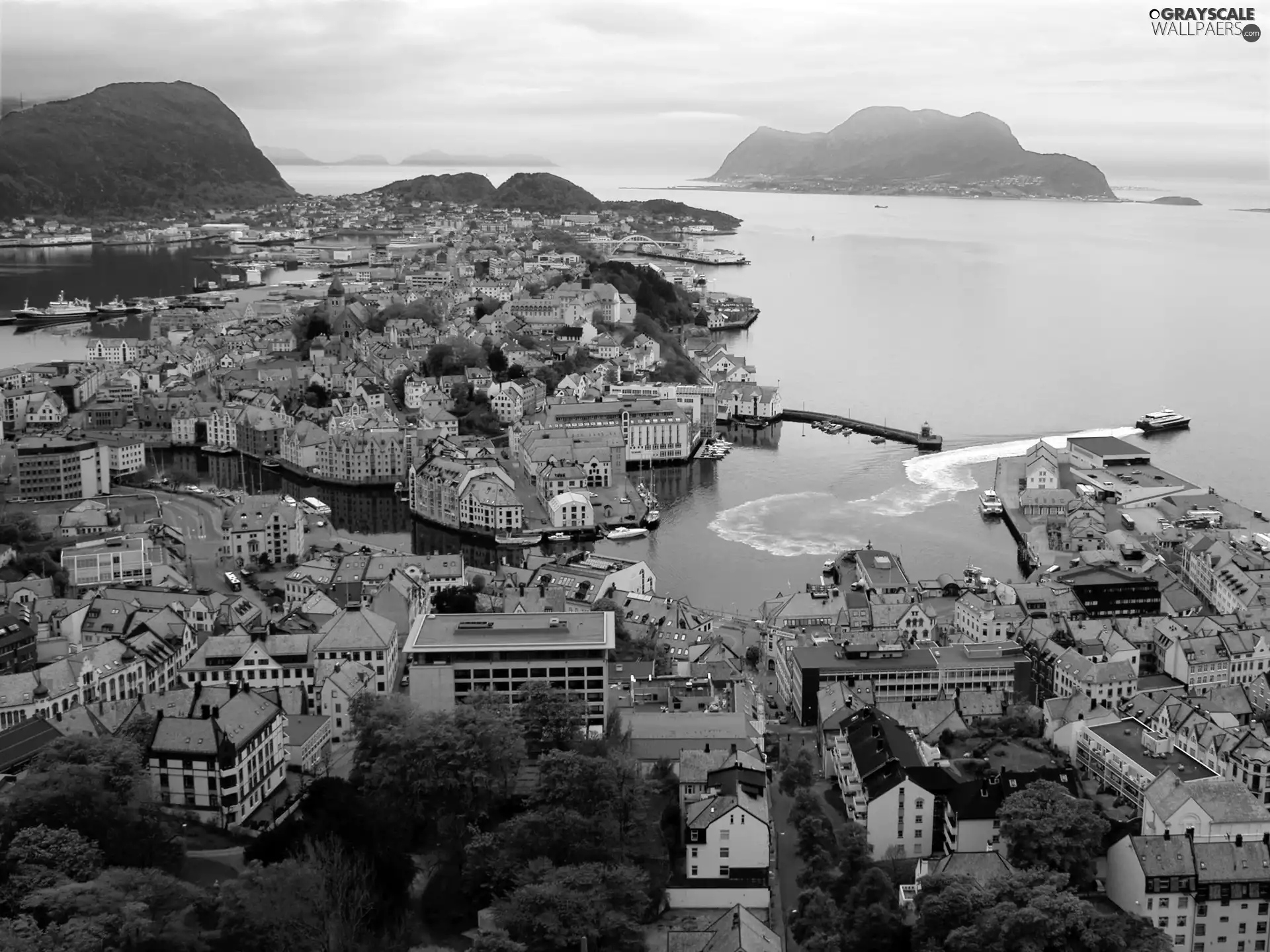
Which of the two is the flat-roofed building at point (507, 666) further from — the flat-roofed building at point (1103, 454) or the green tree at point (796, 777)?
the flat-roofed building at point (1103, 454)

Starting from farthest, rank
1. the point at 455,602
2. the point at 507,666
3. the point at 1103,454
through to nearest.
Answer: the point at 1103,454
the point at 455,602
the point at 507,666

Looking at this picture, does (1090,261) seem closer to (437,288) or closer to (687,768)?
(437,288)

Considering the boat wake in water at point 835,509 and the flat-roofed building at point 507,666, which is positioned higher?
the flat-roofed building at point 507,666

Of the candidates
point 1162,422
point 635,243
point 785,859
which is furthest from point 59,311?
point 785,859

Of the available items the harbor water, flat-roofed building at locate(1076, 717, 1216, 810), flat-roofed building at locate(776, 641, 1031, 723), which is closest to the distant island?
the harbor water

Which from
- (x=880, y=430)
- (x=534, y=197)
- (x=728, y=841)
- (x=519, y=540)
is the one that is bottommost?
(x=519, y=540)

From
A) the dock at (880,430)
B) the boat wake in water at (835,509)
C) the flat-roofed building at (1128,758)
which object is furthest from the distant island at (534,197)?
the flat-roofed building at (1128,758)

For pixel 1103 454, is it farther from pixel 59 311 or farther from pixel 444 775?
pixel 59 311
